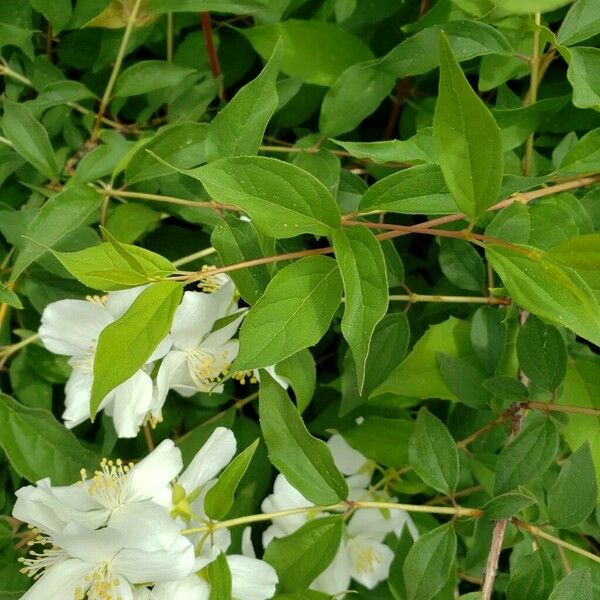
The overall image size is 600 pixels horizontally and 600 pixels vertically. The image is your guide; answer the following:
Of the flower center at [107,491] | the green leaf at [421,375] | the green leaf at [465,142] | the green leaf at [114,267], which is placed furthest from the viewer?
the green leaf at [421,375]

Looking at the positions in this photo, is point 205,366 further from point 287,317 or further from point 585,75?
point 585,75

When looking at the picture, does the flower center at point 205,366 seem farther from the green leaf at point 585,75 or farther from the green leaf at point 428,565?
the green leaf at point 585,75

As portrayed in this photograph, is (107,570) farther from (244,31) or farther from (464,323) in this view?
(244,31)

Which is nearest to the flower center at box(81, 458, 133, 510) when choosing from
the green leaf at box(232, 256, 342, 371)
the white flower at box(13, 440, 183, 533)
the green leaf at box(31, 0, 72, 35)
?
the white flower at box(13, 440, 183, 533)

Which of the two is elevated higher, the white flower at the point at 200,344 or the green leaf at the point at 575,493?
the white flower at the point at 200,344

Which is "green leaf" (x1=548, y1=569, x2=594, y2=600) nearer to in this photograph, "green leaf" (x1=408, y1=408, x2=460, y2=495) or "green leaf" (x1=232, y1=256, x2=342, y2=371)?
"green leaf" (x1=408, y1=408, x2=460, y2=495)

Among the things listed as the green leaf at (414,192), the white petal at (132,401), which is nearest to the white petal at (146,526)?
the white petal at (132,401)

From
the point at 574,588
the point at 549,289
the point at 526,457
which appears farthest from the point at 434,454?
the point at 549,289
